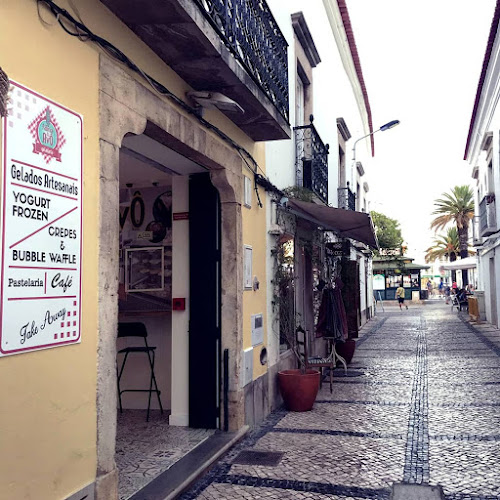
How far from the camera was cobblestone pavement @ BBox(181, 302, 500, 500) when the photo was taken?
170 inches

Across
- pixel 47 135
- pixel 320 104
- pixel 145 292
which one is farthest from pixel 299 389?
pixel 320 104

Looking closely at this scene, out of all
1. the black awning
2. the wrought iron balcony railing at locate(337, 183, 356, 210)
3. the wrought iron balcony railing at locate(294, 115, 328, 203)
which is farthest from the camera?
the wrought iron balcony railing at locate(337, 183, 356, 210)

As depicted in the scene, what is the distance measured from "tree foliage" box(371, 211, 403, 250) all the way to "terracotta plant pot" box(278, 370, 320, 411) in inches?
1238

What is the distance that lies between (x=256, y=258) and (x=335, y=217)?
1841 mm

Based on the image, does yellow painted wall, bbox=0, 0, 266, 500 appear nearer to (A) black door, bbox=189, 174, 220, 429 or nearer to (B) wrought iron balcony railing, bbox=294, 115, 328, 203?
(A) black door, bbox=189, 174, 220, 429

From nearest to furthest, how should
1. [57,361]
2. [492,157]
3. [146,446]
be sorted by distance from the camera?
[57,361], [146,446], [492,157]

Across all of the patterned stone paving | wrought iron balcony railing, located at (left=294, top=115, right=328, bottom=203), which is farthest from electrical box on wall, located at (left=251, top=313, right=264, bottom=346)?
wrought iron balcony railing, located at (left=294, top=115, right=328, bottom=203)

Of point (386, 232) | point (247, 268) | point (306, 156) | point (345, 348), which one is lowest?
point (345, 348)

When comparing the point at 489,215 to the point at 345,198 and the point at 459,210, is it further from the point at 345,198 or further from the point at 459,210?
the point at 459,210

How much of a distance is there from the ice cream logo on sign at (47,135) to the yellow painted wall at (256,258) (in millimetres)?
3292

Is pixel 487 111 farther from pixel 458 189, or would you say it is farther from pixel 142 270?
pixel 458 189

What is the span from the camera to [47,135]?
113 inches

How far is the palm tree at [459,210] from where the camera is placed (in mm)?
38406

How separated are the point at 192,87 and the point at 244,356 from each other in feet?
9.28
